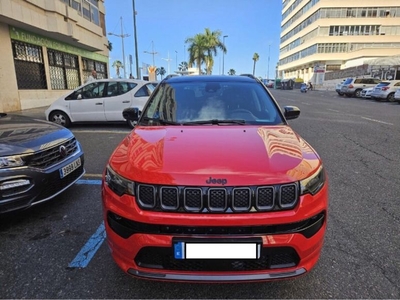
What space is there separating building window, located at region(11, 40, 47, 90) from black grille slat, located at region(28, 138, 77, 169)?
12.9 meters

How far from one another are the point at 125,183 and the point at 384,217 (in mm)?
2919

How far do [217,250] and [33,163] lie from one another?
2274mm

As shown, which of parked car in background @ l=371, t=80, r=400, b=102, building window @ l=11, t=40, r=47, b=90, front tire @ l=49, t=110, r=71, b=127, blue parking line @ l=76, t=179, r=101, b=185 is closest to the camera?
blue parking line @ l=76, t=179, r=101, b=185

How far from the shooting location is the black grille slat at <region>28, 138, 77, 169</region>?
2964mm

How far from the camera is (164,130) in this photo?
2623mm

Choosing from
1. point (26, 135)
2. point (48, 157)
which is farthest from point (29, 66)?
point (48, 157)

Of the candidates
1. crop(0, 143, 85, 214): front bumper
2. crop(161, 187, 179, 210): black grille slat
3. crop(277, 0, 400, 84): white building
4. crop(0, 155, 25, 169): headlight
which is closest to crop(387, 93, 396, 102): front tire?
crop(0, 143, 85, 214): front bumper

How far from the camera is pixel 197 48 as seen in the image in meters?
42.8

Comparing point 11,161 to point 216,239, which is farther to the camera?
point 11,161

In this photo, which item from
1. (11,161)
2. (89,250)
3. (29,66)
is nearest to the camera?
(89,250)

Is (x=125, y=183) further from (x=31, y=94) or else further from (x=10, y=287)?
(x=31, y=94)

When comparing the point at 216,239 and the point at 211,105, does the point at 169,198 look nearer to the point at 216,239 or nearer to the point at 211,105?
the point at 216,239

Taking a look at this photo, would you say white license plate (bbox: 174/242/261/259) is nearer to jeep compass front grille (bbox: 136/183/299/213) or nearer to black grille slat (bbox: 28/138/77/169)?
jeep compass front grille (bbox: 136/183/299/213)

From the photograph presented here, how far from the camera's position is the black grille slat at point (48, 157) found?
296cm
